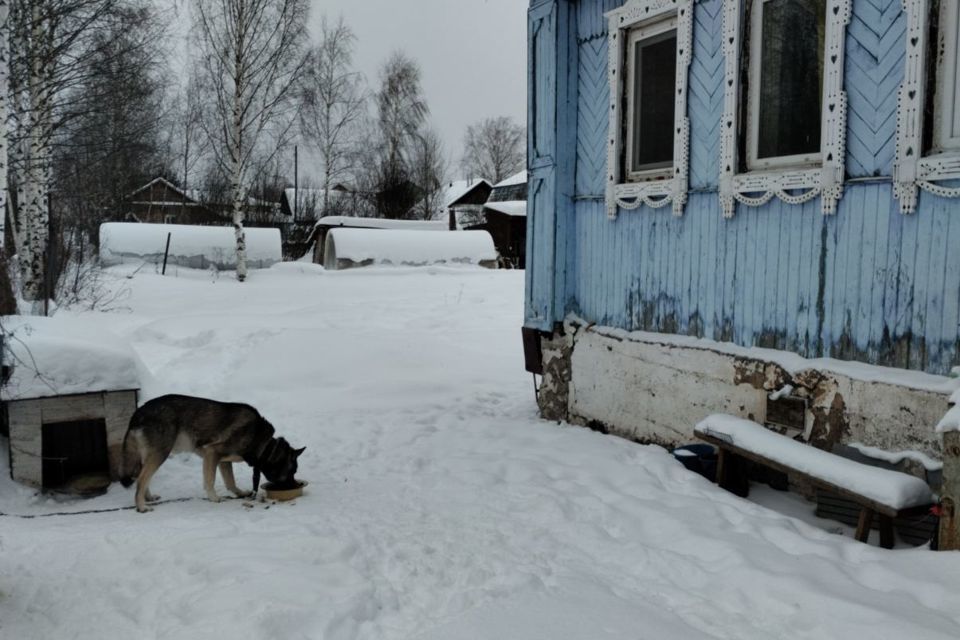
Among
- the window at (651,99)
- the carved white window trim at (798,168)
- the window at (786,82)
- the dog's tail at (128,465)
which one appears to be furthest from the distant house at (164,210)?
the window at (786,82)

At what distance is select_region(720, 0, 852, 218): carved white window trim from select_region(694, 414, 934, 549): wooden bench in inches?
54.9

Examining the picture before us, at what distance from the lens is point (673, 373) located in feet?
17.9

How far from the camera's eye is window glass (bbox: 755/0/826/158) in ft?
14.8

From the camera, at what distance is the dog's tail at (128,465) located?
14.8ft

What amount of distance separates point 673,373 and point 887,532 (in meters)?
2.01

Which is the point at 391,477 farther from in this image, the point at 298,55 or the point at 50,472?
the point at 298,55

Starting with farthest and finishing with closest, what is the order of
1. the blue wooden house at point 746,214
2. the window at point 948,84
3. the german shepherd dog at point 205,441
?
the german shepherd dog at point 205,441
the blue wooden house at point 746,214
the window at point 948,84

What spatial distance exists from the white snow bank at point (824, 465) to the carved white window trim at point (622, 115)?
169cm

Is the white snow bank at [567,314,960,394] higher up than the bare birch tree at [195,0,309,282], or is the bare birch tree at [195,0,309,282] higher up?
the bare birch tree at [195,0,309,282]

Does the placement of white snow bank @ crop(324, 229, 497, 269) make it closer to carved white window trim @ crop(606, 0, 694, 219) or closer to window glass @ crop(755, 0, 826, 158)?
carved white window trim @ crop(606, 0, 694, 219)

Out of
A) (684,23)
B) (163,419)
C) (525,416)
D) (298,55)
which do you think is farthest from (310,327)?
(298,55)

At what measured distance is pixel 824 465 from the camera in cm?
378

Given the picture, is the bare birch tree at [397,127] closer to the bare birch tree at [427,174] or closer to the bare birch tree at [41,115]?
the bare birch tree at [427,174]

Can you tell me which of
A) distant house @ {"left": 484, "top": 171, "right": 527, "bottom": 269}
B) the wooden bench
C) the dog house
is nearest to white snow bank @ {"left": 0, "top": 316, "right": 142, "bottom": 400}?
the dog house
